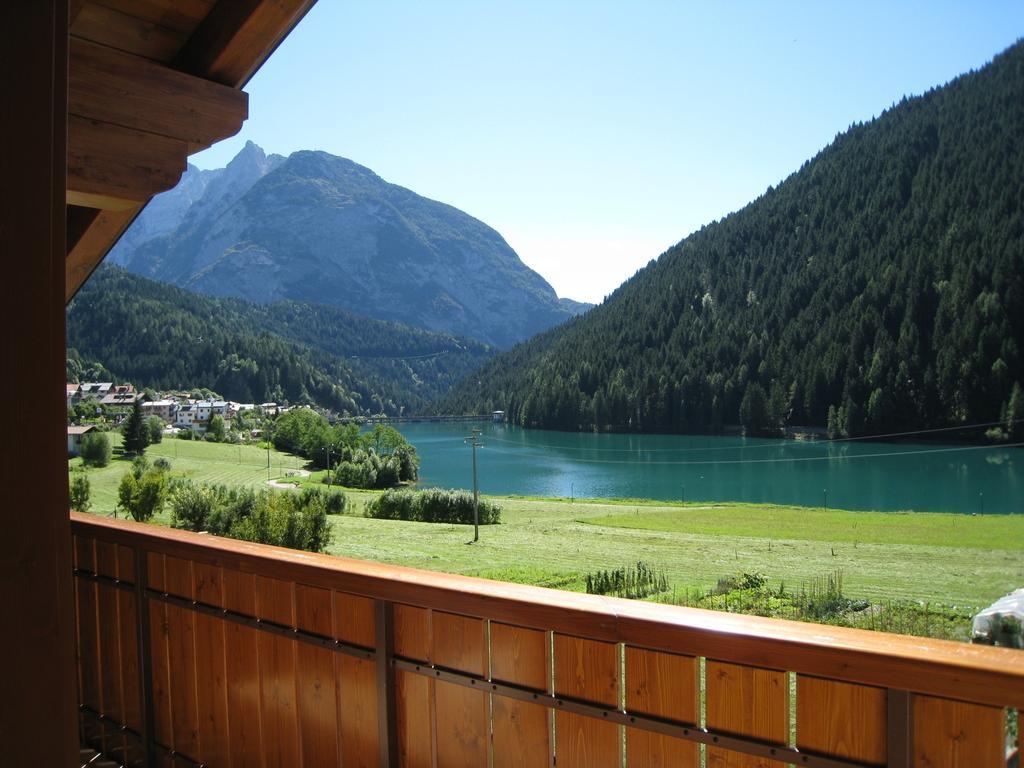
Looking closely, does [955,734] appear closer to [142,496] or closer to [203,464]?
[142,496]

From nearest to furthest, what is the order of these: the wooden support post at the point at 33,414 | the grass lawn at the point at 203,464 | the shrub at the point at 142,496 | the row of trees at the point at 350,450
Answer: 1. the wooden support post at the point at 33,414
2. the shrub at the point at 142,496
3. the grass lawn at the point at 203,464
4. the row of trees at the point at 350,450

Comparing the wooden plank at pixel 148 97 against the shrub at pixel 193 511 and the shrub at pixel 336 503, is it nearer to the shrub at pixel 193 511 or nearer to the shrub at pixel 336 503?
the shrub at pixel 193 511

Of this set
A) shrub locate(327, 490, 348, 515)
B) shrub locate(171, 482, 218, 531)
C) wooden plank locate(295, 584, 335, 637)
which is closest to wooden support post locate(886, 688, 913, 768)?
wooden plank locate(295, 584, 335, 637)

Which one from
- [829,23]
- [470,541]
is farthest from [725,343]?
[470,541]

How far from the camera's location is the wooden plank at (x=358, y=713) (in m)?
1.43

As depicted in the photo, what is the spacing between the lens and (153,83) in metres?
2.16

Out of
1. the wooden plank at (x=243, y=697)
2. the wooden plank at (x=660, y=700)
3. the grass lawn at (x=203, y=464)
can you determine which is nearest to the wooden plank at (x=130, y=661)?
the wooden plank at (x=243, y=697)

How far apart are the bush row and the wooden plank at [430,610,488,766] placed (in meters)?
30.9

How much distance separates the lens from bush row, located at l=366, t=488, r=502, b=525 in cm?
3250

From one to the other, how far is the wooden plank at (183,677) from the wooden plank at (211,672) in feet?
0.08

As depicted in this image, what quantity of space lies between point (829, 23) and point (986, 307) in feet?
94.7

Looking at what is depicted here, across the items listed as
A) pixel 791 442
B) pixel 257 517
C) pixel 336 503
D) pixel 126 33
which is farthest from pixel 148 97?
pixel 791 442

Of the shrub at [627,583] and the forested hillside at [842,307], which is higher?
the forested hillside at [842,307]

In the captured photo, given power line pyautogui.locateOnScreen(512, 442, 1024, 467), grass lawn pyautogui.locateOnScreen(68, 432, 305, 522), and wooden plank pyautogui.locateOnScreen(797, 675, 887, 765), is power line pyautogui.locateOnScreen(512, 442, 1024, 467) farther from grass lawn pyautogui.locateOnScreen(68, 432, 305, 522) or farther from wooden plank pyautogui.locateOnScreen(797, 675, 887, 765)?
wooden plank pyautogui.locateOnScreen(797, 675, 887, 765)
